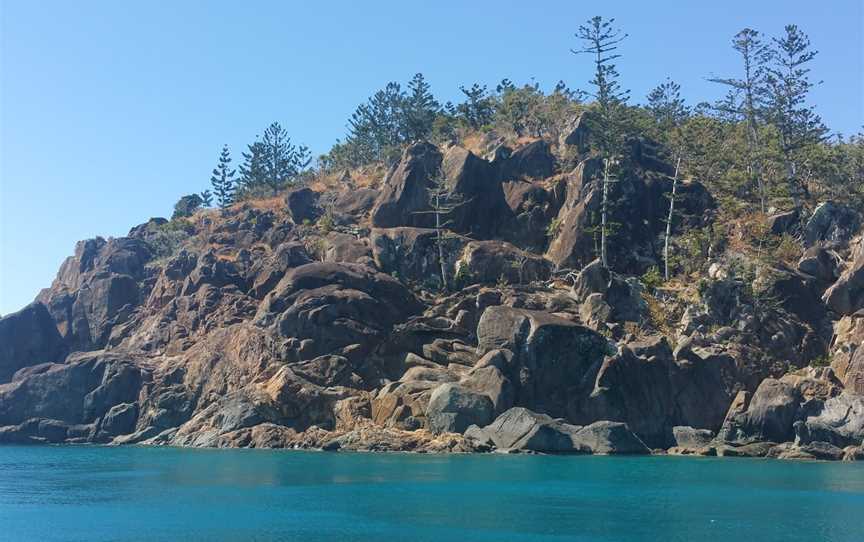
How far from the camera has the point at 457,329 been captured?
92438 millimetres

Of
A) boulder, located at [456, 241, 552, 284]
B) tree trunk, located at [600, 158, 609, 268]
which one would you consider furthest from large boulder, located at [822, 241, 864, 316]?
boulder, located at [456, 241, 552, 284]

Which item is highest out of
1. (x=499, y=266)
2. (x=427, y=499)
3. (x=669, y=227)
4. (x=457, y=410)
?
(x=669, y=227)

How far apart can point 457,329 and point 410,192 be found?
24338mm

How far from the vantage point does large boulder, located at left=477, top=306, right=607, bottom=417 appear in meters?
82.0

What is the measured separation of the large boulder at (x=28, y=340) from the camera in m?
106

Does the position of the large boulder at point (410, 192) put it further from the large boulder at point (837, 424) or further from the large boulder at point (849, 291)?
the large boulder at point (837, 424)

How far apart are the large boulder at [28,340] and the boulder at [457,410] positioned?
51.9 m

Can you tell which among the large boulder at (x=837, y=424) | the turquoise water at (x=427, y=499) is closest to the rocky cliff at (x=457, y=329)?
the large boulder at (x=837, y=424)

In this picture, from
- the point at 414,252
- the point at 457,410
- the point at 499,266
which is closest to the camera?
the point at 457,410

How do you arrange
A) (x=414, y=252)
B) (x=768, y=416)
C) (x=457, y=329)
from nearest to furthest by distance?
1. (x=768, y=416)
2. (x=457, y=329)
3. (x=414, y=252)

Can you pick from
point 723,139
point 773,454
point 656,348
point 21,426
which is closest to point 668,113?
point 723,139

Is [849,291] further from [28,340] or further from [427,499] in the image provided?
[28,340]

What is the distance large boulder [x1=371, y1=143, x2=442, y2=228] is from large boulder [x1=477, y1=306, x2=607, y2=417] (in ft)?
96.8

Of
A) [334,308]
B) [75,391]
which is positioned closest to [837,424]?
[334,308]
